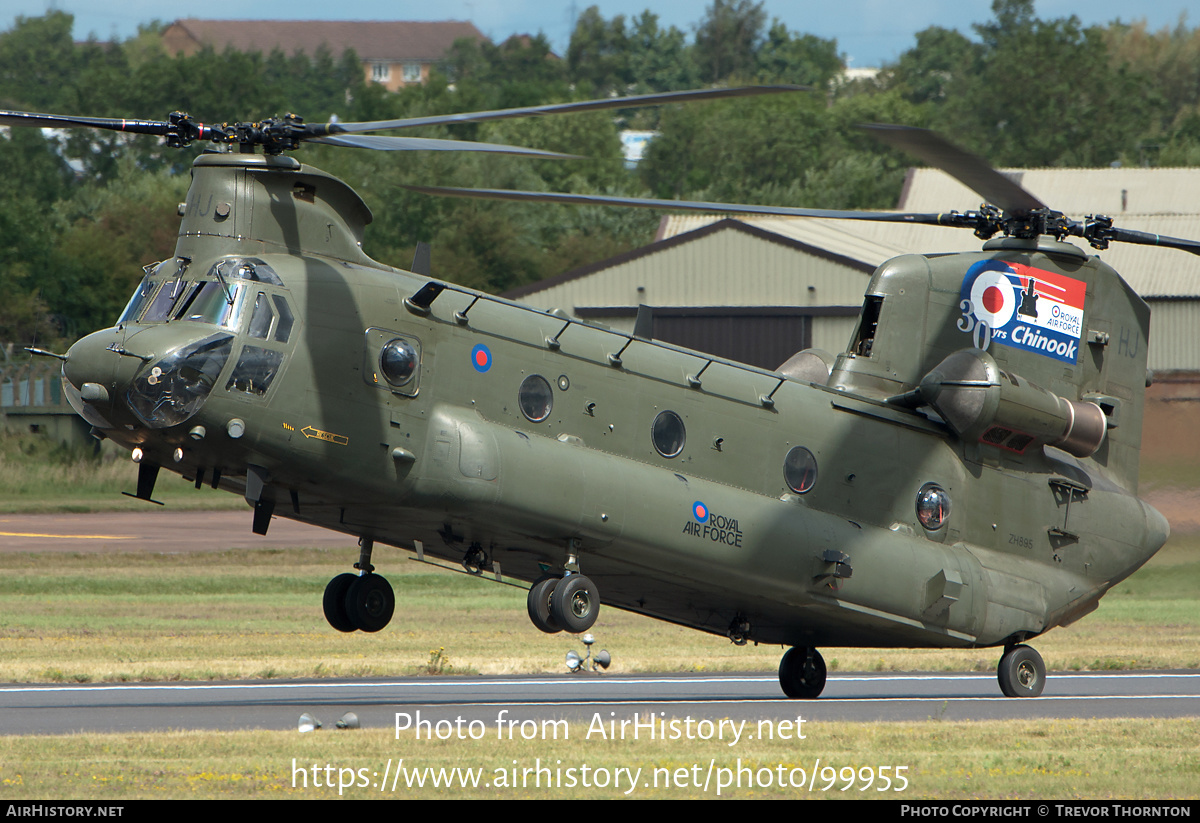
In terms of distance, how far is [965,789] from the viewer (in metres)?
12.6

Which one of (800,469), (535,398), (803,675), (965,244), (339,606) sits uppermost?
(965,244)

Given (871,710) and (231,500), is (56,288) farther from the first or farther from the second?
(871,710)

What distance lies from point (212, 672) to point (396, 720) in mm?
6108

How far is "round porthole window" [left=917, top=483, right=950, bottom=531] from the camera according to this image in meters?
19.7

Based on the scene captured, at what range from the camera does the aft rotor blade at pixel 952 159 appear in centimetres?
Result: 1409

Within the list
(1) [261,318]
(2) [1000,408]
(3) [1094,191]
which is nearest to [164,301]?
(1) [261,318]

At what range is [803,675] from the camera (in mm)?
20203

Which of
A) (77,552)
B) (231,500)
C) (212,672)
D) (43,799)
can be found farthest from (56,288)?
(43,799)

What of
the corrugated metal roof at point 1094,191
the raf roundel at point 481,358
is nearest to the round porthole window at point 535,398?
the raf roundel at point 481,358

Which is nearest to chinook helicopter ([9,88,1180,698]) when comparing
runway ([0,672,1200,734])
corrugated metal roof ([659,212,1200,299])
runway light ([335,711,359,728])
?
runway ([0,672,1200,734])

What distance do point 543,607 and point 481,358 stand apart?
2.76 m

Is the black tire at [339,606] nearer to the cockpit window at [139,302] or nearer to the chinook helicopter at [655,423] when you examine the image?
the chinook helicopter at [655,423]

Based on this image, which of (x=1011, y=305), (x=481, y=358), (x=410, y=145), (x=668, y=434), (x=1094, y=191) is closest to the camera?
(x=410, y=145)

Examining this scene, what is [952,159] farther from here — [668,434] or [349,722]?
[349,722]
